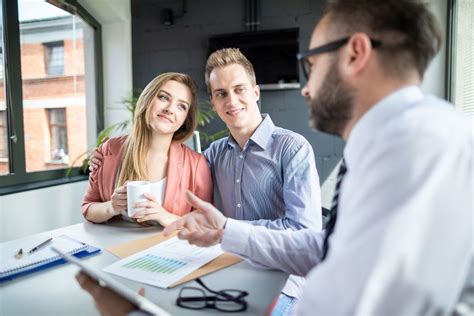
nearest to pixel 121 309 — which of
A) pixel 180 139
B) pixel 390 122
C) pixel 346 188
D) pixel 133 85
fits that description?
pixel 346 188

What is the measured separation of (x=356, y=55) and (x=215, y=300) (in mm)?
568

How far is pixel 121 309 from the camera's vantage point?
0.66m

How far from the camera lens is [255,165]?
1.36 m

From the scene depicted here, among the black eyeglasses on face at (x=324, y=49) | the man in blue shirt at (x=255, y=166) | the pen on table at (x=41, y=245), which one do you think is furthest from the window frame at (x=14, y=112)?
the black eyeglasses on face at (x=324, y=49)

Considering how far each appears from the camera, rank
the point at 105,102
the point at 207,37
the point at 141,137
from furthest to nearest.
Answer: the point at 105,102 < the point at 207,37 < the point at 141,137

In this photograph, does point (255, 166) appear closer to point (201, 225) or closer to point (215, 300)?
point (201, 225)

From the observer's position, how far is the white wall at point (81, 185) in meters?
2.15

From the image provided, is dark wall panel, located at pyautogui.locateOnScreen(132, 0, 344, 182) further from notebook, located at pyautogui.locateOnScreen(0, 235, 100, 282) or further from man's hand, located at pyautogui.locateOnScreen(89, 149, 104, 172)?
notebook, located at pyautogui.locateOnScreen(0, 235, 100, 282)

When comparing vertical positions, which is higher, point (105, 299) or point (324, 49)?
point (324, 49)

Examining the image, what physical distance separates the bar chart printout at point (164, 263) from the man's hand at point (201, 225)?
51 millimetres

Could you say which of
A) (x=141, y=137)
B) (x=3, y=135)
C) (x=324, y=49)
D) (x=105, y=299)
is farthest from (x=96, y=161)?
(x=3, y=135)

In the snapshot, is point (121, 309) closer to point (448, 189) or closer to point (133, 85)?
point (448, 189)

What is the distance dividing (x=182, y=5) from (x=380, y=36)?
2762mm

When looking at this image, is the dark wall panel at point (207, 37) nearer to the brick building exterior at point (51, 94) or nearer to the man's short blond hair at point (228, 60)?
the brick building exterior at point (51, 94)
